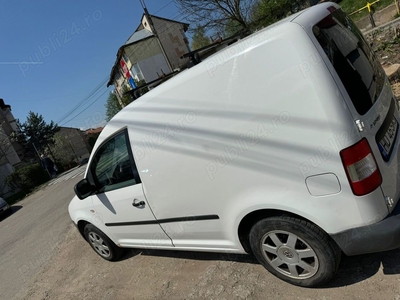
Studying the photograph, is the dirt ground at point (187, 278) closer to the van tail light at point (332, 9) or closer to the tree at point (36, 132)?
the van tail light at point (332, 9)

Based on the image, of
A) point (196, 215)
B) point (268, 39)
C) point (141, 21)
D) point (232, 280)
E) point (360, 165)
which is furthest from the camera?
point (141, 21)

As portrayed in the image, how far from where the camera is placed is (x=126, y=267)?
153 inches

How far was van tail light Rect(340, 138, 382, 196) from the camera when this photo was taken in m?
1.79

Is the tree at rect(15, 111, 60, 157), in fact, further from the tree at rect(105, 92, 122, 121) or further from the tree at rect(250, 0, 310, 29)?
the tree at rect(250, 0, 310, 29)

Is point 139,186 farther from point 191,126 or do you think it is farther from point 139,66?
point 139,66

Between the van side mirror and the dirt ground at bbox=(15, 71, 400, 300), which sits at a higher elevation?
the van side mirror

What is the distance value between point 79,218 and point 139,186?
168cm

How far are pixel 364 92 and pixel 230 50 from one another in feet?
3.38

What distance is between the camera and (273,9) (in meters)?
15.8

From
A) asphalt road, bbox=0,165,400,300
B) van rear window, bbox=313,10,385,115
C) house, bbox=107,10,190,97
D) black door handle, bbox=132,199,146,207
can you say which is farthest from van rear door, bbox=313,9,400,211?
house, bbox=107,10,190,97

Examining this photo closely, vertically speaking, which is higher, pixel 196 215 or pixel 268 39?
pixel 268 39

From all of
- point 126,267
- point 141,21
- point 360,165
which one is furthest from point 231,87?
point 141,21

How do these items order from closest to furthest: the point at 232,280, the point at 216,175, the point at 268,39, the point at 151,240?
the point at 268,39, the point at 216,175, the point at 232,280, the point at 151,240

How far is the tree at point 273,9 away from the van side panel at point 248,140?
48.9 feet
